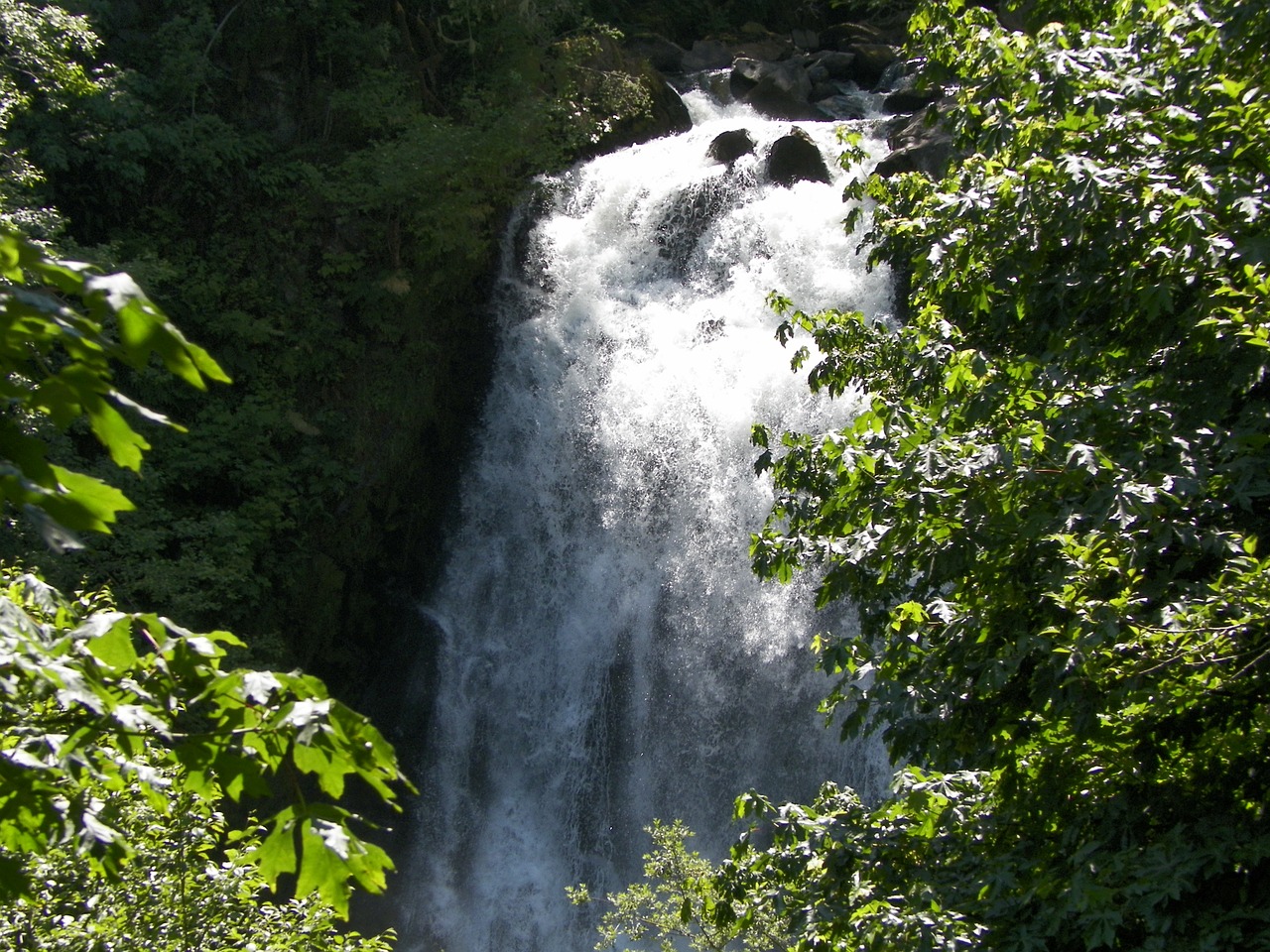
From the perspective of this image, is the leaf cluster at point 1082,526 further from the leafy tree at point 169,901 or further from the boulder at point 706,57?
the boulder at point 706,57

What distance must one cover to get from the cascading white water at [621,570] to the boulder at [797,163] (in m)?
0.28

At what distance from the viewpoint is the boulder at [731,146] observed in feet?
53.1

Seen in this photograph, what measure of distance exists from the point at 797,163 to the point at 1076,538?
1229cm

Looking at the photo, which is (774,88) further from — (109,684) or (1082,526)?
(109,684)

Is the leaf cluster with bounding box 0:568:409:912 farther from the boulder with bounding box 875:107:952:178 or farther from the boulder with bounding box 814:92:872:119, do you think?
the boulder with bounding box 814:92:872:119

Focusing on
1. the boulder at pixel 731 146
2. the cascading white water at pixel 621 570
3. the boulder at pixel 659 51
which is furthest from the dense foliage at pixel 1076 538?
the boulder at pixel 659 51

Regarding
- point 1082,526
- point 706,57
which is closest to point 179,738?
point 1082,526

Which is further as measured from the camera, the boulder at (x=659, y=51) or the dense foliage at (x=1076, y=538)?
the boulder at (x=659, y=51)

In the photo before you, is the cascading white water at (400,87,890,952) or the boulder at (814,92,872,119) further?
the boulder at (814,92,872,119)

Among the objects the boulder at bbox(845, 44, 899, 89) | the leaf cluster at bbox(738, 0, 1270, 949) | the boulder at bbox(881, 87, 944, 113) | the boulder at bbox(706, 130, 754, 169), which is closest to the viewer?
the leaf cluster at bbox(738, 0, 1270, 949)

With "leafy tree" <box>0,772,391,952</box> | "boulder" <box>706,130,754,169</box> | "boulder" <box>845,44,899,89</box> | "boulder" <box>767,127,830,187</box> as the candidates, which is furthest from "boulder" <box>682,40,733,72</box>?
"leafy tree" <box>0,772,391,952</box>

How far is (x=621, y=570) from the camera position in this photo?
13.8 meters

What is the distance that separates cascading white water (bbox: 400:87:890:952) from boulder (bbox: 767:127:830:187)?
0.93ft

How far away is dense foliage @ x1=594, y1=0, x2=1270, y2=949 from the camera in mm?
3760
